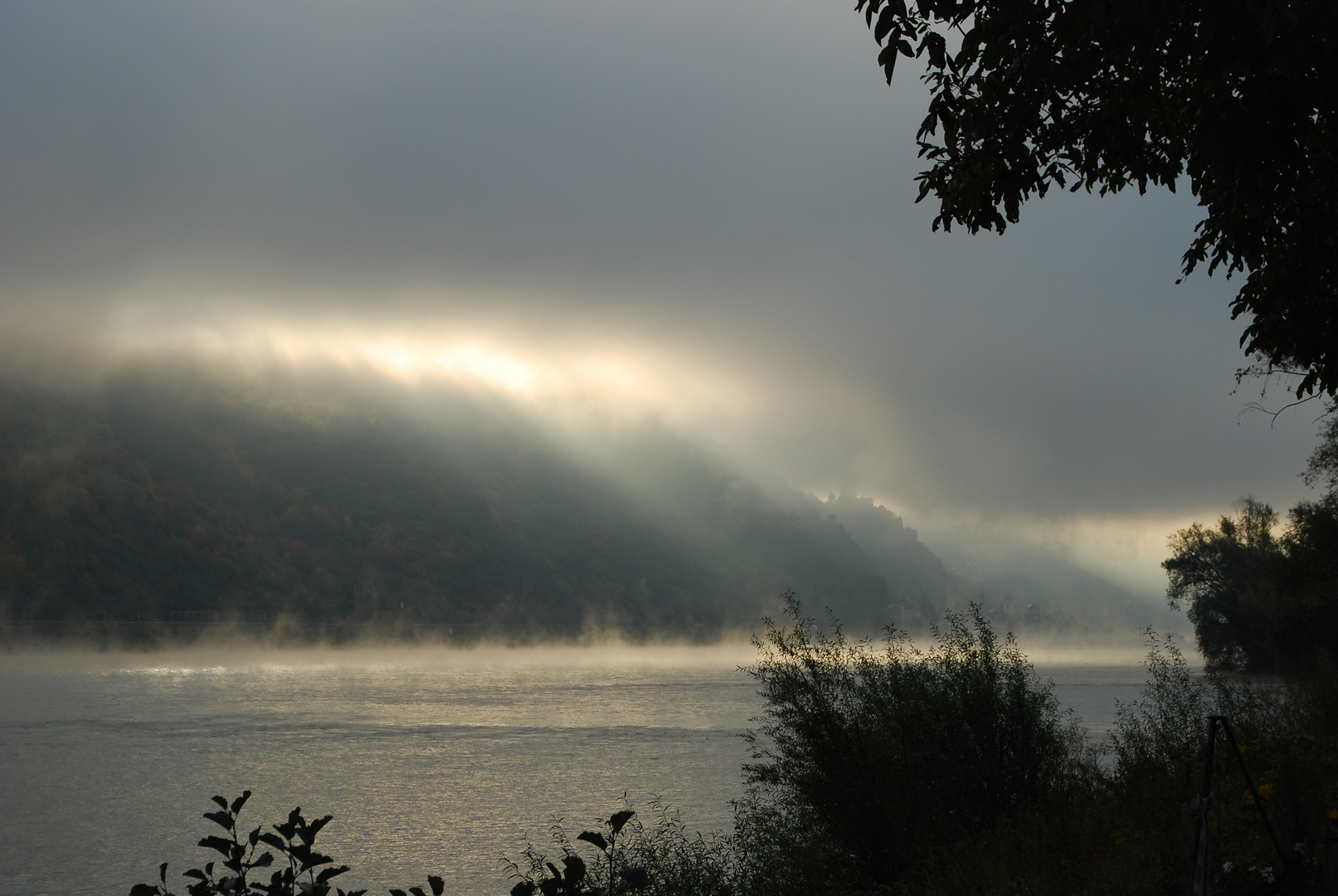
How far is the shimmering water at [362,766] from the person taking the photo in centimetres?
3503

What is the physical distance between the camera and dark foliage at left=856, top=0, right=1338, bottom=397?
8.24m

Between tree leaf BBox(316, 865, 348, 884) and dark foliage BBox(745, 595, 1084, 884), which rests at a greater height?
tree leaf BBox(316, 865, 348, 884)

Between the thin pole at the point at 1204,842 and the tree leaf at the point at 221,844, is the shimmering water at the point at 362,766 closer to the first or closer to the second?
the thin pole at the point at 1204,842

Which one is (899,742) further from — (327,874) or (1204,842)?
(327,874)

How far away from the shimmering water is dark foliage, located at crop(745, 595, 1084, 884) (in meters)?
10.6

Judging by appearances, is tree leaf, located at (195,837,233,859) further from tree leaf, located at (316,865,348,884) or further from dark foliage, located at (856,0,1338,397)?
dark foliage, located at (856,0,1338,397)

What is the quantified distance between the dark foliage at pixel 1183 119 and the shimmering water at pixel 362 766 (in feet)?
76.8

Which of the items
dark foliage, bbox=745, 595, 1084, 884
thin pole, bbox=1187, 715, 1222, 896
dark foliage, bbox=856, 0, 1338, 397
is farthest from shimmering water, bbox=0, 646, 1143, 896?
dark foliage, bbox=856, 0, 1338, 397

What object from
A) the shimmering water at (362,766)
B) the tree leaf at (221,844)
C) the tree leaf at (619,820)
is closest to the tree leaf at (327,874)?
the tree leaf at (221,844)

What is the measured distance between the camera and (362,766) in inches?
2322

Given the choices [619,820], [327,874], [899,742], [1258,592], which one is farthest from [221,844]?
[1258,592]

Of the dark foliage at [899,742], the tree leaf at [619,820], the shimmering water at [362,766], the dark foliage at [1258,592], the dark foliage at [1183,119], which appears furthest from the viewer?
the dark foliage at [1258,592]

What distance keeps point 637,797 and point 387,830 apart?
10.6m

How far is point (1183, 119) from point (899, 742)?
1484 centimetres
